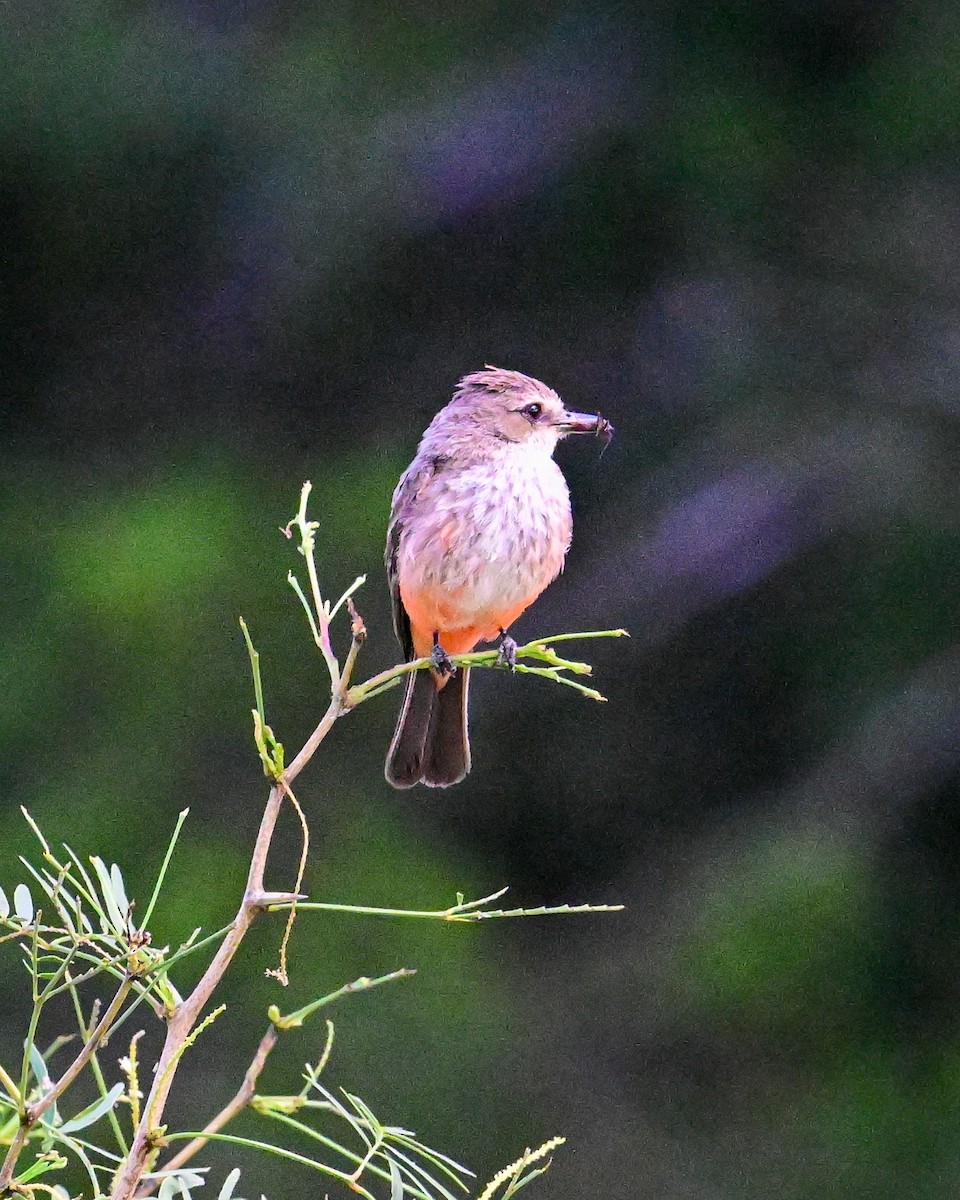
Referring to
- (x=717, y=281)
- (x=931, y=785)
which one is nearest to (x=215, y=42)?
(x=717, y=281)

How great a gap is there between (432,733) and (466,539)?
1.42 ft

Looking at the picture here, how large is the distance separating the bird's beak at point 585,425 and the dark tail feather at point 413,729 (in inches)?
21.0

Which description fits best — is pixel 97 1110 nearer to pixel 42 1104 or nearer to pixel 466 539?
pixel 42 1104

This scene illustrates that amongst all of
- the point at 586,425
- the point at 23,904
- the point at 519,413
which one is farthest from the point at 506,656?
the point at 519,413

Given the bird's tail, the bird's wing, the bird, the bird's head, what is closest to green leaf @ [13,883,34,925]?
the bird

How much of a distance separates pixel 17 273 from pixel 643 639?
2933 millimetres

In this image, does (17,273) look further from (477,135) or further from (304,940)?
(304,940)

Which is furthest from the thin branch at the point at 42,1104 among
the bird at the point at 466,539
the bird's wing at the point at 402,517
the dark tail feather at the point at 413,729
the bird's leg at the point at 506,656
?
the bird's wing at the point at 402,517

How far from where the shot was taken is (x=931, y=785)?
604cm

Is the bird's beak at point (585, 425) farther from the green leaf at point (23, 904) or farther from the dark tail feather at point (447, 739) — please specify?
the green leaf at point (23, 904)

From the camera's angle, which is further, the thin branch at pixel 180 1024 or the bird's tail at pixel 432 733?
the bird's tail at pixel 432 733

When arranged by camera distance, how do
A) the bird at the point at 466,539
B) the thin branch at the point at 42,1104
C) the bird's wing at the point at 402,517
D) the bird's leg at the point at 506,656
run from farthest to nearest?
the bird's wing at the point at 402,517, the bird at the point at 466,539, the bird's leg at the point at 506,656, the thin branch at the point at 42,1104

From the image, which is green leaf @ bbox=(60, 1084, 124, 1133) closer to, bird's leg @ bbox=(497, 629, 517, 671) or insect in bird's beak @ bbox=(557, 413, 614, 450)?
bird's leg @ bbox=(497, 629, 517, 671)

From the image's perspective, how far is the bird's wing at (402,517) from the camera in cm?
327
